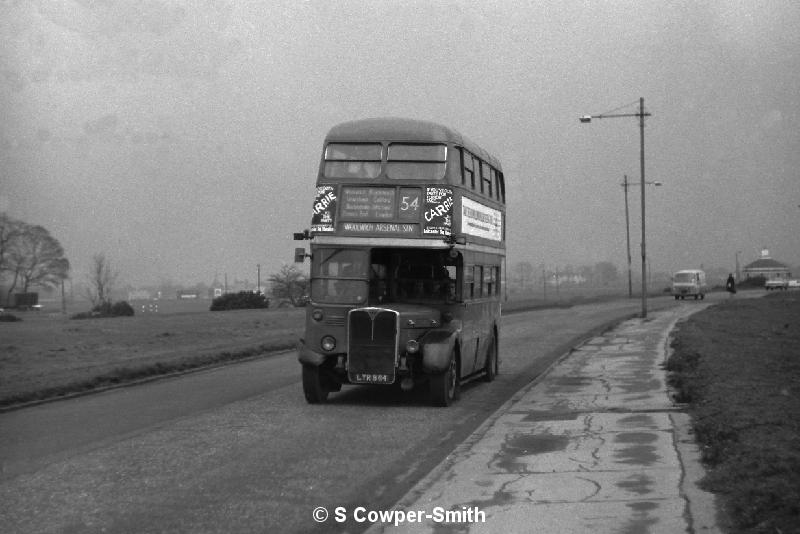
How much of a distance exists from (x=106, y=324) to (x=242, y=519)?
3317 cm

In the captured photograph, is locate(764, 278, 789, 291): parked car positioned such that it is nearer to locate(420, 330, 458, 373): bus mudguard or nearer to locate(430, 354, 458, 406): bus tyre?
locate(430, 354, 458, 406): bus tyre

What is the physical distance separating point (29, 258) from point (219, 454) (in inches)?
2537

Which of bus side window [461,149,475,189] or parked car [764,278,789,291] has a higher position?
bus side window [461,149,475,189]

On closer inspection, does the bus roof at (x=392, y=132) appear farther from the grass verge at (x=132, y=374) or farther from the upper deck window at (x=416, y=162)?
the grass verge at (x=132, y=374)

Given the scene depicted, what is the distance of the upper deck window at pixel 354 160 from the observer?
16.5m

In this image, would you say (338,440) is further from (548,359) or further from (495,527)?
(548,359)

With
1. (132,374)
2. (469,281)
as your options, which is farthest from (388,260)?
(132,374)

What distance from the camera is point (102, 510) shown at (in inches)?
327

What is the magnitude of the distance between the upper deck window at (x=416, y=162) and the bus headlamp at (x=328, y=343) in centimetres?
289

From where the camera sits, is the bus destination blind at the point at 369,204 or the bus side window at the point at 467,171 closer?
the bus destination blind at the point at 369,204

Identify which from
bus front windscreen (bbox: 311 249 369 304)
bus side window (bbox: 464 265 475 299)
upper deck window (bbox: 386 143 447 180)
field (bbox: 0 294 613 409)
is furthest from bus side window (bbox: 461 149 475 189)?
field (bbox: 0 294 613 409)

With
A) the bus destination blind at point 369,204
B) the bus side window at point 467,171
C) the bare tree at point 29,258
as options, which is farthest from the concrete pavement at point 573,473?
the bare tree at point 29,258

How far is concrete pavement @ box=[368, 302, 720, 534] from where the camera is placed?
7758 mm

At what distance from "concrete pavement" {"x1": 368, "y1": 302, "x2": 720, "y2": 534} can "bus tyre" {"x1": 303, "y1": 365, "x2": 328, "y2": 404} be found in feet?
9.90
